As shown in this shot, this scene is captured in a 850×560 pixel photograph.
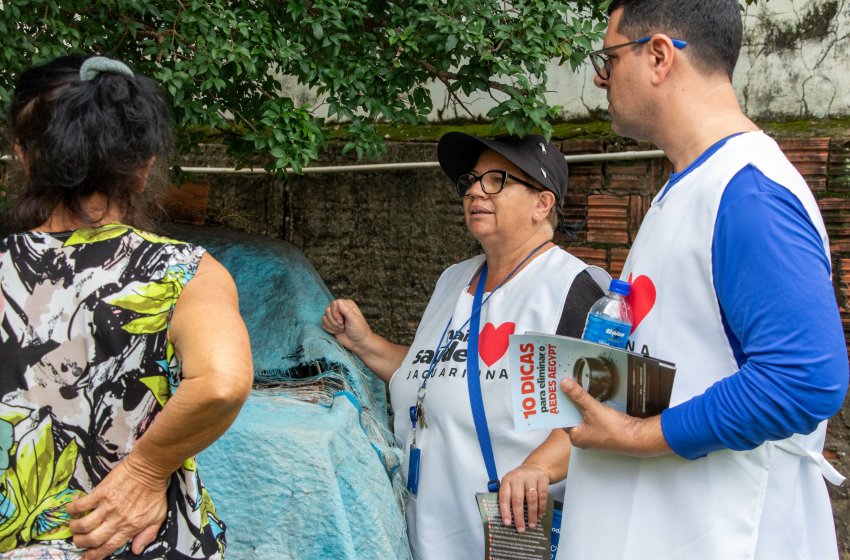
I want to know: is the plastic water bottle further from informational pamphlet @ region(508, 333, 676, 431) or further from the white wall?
the white wall

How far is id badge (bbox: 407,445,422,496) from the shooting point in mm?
2639

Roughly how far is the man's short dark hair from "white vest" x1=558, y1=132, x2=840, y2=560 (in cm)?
21

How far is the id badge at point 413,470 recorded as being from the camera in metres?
2.64

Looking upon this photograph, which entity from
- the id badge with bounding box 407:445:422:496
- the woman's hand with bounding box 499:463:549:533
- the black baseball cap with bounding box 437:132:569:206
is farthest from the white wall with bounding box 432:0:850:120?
the woman's hand with bounding box 499:463:549:533

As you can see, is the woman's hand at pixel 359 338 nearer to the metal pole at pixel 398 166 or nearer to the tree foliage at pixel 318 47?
the tree foliage at pixel 318 47

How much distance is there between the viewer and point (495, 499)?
2379 millimetres

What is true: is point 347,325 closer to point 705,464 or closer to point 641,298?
point 641,298

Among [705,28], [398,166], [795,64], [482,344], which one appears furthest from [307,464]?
[795,64]

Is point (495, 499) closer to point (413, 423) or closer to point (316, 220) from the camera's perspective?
point (413, 423)

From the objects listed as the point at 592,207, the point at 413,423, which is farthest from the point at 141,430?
the point at 592,207

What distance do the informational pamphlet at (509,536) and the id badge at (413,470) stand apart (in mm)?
304

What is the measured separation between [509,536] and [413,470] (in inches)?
16.7

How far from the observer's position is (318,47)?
264 centimetres

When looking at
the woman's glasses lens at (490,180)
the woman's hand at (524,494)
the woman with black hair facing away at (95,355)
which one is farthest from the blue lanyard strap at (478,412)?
the woman with black hair facing away at (95,355)
